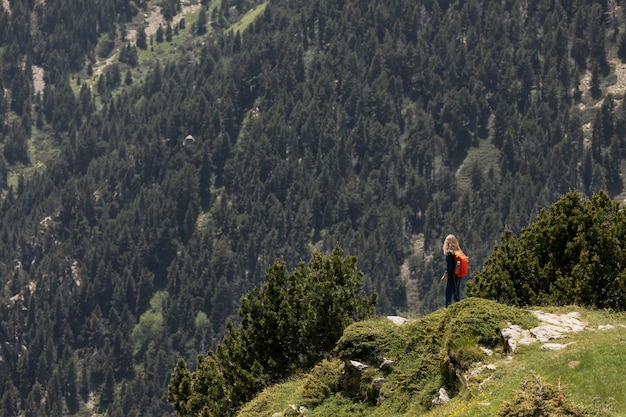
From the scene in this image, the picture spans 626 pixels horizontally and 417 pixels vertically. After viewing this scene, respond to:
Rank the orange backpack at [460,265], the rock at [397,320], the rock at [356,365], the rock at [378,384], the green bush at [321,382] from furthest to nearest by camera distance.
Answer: the rock at [397,320] < the orange backpack at [460,265] < the green bush at [321,382] < the rock at [356,365] < the rock at [378,384]

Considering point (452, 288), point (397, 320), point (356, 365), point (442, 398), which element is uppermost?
point (442, 398)

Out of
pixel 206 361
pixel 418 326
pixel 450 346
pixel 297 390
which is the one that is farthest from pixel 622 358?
pixel 206 361

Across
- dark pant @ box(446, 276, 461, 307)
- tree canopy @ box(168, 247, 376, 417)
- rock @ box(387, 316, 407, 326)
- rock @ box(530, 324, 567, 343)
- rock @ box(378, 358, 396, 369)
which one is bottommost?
tree canopy @ box(168, 247, 376, 417)

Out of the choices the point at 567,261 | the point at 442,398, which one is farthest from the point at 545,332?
the point at 567,261

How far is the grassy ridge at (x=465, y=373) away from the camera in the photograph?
93.5ft

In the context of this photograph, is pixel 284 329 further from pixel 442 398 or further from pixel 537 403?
pixel 537 403

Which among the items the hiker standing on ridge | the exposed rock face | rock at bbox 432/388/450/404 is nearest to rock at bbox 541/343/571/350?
the exposed rock face

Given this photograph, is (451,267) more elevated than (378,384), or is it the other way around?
(451,267)

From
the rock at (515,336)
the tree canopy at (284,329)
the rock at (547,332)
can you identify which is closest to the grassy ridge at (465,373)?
the rock at (515,336)

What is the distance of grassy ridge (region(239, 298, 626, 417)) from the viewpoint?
2849 centimetres

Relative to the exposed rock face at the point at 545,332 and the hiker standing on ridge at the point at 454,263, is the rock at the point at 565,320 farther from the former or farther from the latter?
the hiker standing on ridge at the point at 454,263

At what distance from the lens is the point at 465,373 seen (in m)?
33.8

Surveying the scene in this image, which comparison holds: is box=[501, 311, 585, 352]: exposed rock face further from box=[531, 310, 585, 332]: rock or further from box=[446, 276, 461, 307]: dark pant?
box=[446, 276, 461, 307]: dark pant

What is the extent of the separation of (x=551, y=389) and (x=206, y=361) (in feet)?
121
